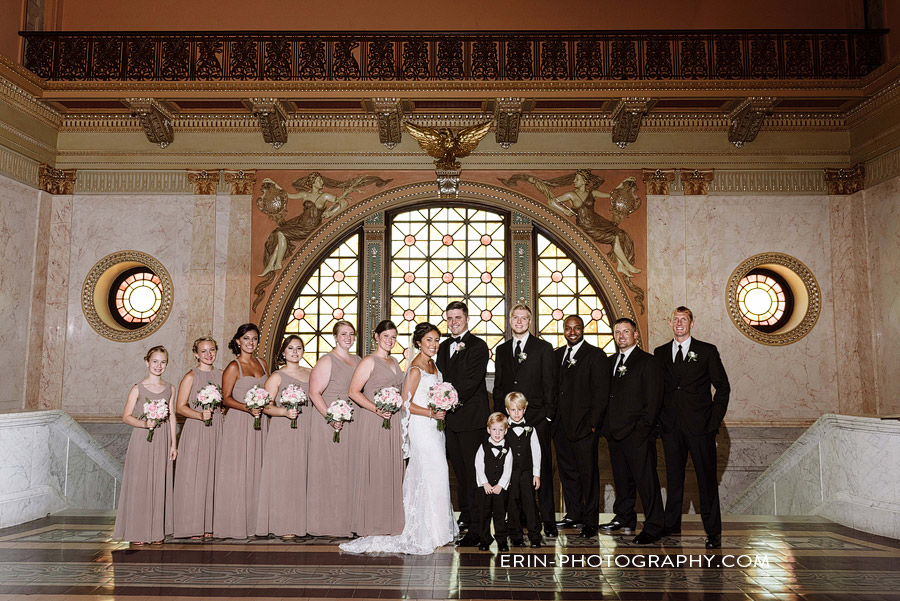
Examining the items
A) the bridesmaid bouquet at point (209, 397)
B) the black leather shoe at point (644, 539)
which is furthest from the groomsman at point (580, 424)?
the bridesmaid bouquet at point (209, 397)

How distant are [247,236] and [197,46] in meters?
3.07

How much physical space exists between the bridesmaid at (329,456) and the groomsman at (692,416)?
2979 millimetres

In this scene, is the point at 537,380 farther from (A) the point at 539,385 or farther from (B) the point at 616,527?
(B) the point at 616,527

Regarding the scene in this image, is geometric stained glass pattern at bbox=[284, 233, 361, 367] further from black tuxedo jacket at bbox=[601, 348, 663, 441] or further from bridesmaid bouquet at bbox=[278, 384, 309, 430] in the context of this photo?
black tuxedo jacket at bbox=[601, 348, 663, 441]

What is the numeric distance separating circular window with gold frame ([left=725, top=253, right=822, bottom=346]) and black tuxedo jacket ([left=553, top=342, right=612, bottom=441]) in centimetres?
538

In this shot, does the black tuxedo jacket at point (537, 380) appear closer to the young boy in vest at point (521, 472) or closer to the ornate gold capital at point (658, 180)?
the young boy in vest at point (521, 472)

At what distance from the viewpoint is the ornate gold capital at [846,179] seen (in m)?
11.5

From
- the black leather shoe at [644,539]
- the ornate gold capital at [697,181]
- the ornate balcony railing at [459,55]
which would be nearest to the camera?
the black leather shoe at [644,539]

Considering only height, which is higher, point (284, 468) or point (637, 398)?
point (637, 398)

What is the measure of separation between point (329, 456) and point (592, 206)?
6.79 m

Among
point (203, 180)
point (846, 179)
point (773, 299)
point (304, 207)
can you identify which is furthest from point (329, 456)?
point (846, 179)

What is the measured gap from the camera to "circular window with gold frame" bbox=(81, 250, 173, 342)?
11.6 m

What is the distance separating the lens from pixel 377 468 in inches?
261

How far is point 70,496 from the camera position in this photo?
8680 millimetres
